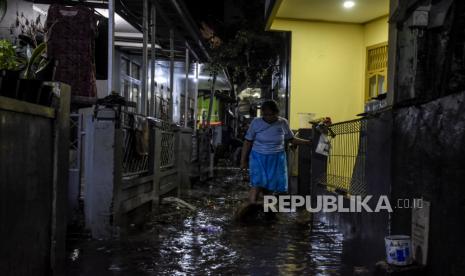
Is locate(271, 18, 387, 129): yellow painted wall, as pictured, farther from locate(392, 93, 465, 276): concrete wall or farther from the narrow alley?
locate(392, 93, 465, 276): concrete wall

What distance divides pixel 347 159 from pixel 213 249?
7.14 ft

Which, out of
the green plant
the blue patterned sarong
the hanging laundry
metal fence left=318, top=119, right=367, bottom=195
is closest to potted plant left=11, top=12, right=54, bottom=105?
the green plant

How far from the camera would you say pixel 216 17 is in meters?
20.7

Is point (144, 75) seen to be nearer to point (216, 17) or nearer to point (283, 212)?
point (283, 212)

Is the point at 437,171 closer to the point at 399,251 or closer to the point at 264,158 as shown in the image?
the point at 399,251

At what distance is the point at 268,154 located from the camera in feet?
25.6

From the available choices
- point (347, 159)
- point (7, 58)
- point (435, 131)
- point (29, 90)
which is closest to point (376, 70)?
point (347, 159)

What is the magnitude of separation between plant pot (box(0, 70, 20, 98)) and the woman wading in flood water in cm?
488

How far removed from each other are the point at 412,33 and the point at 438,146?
3.86 ft

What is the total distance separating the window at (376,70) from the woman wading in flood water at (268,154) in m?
3.95

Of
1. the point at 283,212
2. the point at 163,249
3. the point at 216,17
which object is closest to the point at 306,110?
the point at 283,212

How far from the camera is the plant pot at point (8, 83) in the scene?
10.7ft

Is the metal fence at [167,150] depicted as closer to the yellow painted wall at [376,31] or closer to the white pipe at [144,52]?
the white pipe at [144,52]

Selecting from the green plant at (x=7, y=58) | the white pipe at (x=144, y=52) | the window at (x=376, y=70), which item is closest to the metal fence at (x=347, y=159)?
the green plant at (x=7, y=58)
